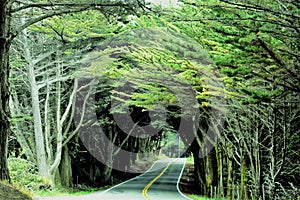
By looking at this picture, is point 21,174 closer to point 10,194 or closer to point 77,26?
point 77,26

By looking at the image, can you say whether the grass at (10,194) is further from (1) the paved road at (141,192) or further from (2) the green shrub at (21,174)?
(1) the paved road at (141,192)

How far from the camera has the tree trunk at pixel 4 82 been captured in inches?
365

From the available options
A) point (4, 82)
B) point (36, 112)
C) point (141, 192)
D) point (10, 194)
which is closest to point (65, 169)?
point (141, 192)

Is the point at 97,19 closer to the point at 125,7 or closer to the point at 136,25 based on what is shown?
the point at 136,25

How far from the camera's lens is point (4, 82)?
9562 mm

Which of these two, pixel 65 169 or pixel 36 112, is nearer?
pixel 36 112

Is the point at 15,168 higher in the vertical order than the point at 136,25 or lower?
lower

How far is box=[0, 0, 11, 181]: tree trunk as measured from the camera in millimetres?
9281

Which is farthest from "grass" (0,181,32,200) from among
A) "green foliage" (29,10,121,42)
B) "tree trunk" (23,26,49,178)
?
"tree trunk" (23,26,49,178)

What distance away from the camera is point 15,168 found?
706 inches

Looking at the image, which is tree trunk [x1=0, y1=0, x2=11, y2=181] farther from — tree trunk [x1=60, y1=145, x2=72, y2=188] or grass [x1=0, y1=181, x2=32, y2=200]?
tree trunk [x1=60, y1=145, x2=72, y2=188]

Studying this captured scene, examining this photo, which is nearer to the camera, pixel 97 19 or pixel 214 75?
pixel 214 75

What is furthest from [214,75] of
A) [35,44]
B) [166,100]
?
[35,44]

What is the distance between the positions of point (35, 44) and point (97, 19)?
3886 millimetres
